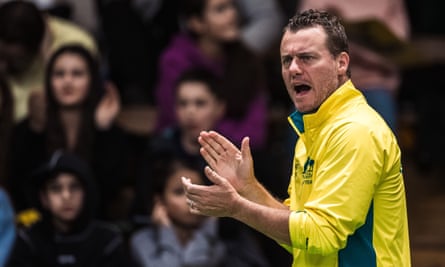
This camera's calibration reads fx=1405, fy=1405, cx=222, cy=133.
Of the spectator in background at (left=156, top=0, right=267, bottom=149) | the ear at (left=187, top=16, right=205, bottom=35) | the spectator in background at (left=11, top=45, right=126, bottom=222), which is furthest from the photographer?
the ear at (left=187, top=16, right=205, bottom=35)

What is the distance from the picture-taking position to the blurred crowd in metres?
7.55

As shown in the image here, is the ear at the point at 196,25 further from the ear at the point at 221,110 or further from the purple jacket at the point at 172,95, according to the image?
the ear at the point at 221,110

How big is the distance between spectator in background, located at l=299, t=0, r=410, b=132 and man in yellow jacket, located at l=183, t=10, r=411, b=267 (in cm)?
342

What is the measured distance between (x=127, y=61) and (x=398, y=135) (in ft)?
5.94

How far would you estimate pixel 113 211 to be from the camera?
8297 millimetres

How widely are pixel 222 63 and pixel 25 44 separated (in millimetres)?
1191

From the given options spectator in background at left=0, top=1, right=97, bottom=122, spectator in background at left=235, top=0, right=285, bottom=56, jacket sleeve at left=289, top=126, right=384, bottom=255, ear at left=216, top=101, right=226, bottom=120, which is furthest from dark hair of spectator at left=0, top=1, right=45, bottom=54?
jacket sleeve at left=289, top=126, right=384, bottom=255

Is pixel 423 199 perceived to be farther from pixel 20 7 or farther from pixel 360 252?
pixel 360 252

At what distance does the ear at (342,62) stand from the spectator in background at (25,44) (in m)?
3.82

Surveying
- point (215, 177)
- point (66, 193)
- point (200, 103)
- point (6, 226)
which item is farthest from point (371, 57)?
point (215, 177)

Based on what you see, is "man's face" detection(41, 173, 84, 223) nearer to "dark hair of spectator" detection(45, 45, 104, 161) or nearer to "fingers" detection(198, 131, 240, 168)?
"dark hair of spectator" detection(45, 45, 104, 161)

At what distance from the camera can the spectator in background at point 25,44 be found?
832 centimetres

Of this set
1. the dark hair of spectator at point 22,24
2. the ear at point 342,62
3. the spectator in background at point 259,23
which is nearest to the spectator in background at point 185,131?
the spectator in background at point 259,23

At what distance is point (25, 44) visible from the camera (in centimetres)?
836
